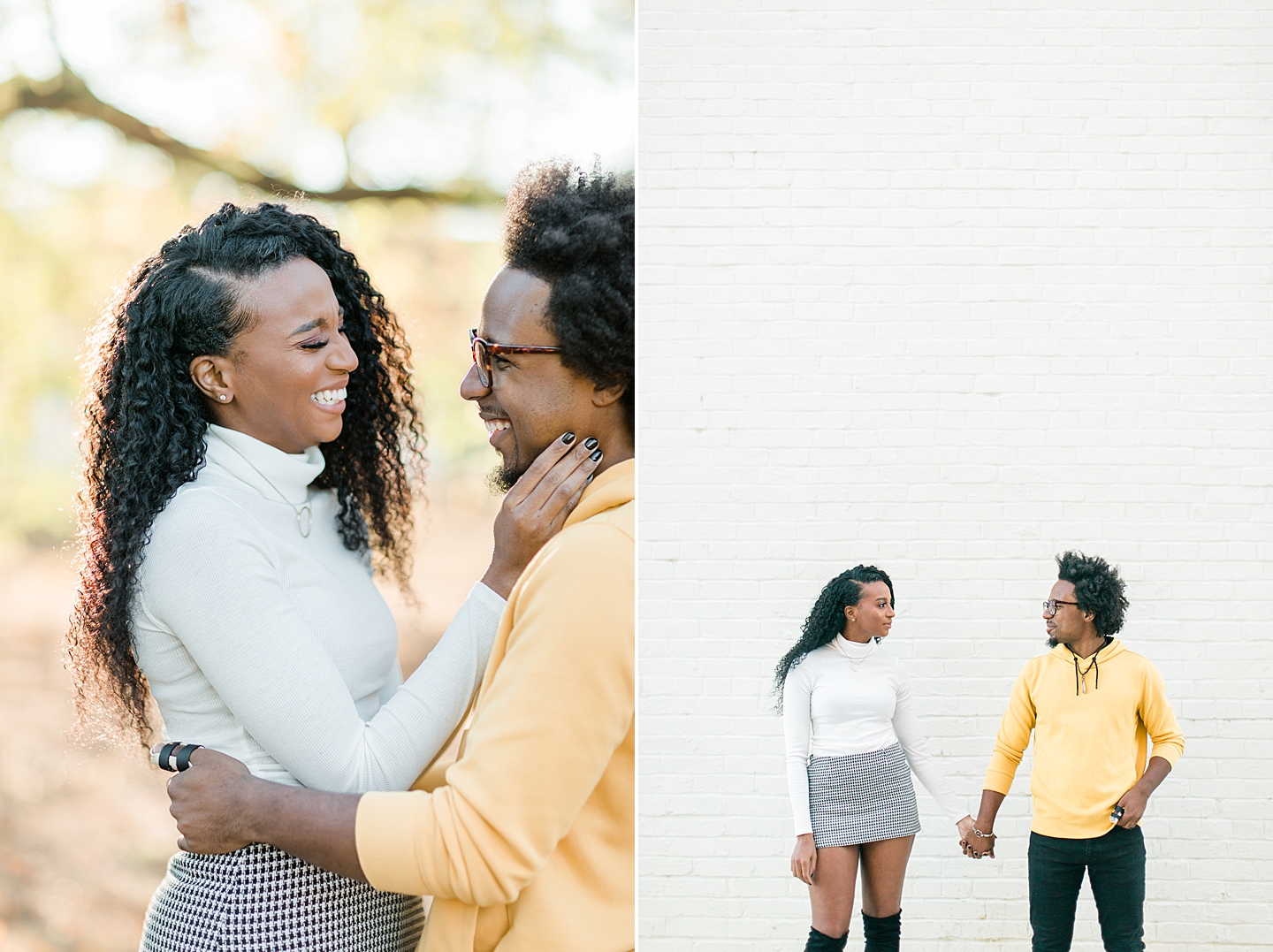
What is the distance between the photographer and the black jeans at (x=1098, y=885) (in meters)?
2.71

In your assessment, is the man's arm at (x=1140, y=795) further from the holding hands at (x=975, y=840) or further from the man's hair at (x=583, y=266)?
the man's hair at (x=583, y=266)

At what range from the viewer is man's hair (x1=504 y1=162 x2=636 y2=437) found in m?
1.60

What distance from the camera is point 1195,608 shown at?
2.73 meters

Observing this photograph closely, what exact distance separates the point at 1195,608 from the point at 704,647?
4.11 feet

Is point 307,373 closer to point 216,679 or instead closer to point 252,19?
point 216,679

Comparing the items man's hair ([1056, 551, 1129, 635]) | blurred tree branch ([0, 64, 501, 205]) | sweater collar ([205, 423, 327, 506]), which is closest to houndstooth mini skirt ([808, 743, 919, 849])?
man's hair ([1056, 551, 1129, 635])

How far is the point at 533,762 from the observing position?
136 cm

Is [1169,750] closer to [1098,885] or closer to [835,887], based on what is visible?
[1098,885]

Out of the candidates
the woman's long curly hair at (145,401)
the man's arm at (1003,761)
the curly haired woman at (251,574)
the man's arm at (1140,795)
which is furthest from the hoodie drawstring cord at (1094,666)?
the woman's long curly hair at (145,401)

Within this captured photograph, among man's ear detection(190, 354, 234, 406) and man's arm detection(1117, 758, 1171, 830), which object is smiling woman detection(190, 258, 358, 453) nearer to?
man's ear detection(190, 354, 234, 406)

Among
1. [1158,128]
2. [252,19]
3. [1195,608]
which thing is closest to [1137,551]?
[1195,608]

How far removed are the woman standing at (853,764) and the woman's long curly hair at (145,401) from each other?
5.23 ft

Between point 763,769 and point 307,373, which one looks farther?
point 763,769

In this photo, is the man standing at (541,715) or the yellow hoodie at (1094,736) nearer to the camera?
the man standing at (541,715)
